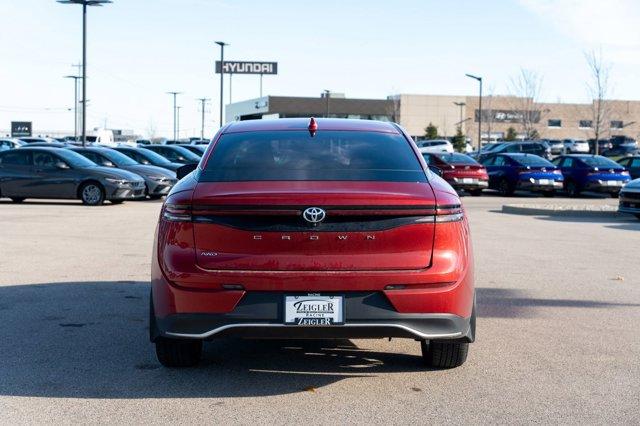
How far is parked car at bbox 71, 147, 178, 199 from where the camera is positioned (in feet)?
81.6

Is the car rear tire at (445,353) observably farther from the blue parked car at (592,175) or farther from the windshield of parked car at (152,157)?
the blue parked car at (592,175)

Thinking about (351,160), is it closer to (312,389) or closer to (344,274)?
(344,274)

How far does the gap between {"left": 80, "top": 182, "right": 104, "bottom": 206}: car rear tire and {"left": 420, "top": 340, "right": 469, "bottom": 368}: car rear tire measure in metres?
17.4

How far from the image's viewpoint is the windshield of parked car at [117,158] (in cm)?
2561

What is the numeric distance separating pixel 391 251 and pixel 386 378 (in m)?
1.06

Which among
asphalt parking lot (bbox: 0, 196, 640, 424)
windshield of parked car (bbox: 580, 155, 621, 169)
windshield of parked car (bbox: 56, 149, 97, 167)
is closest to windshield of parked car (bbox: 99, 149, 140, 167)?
windshield of parked car (bbox: 56, 149, 97, 167)

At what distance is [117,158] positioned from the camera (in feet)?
84.8

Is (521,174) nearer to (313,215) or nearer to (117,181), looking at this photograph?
(117,181)

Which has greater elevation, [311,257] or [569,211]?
[311,257]

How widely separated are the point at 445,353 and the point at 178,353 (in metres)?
1.77

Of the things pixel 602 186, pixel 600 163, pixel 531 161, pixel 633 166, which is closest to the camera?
pixel 602 186

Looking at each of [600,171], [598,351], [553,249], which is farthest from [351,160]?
[600,171]

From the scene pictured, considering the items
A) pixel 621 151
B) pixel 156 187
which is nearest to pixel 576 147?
pixel 621 151

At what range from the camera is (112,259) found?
11.6 meters
